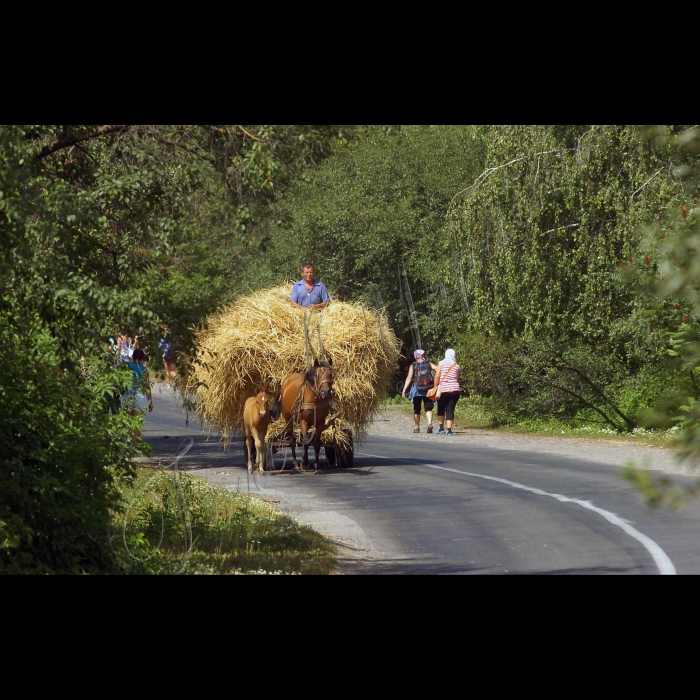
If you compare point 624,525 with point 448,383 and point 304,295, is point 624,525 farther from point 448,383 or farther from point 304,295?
point 448,383

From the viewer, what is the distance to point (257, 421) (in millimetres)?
15945

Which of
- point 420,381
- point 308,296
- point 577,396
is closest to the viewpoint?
point 308,296

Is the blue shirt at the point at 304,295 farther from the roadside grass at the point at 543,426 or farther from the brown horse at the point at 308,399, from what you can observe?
the roadside grass at the point at 543,426

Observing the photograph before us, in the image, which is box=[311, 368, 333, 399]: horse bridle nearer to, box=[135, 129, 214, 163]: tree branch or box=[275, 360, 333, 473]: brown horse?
box=[275, 360, 333, 473]: brown horse

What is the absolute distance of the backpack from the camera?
26.8 meters

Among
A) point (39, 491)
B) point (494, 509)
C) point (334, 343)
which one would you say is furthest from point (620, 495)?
point (39, 491)

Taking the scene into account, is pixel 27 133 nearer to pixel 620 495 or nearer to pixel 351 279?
pixel 620 495

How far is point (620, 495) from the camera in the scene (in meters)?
14.4

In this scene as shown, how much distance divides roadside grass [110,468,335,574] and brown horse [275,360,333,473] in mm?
2961

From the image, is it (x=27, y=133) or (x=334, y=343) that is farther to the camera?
(x=334, y=343)

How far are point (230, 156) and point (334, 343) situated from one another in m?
7.57

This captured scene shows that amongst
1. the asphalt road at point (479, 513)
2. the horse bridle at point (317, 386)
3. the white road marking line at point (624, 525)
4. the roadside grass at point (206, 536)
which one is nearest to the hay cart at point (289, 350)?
the horse bridle at point (317, 386)

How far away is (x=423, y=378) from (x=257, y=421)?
446 inches

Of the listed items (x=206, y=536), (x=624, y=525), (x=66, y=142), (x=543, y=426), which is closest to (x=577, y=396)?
(x=543, y=426)
